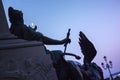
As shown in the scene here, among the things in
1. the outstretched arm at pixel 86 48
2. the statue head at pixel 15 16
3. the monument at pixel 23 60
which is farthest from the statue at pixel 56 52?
the outstretched arm at pixel 86 48

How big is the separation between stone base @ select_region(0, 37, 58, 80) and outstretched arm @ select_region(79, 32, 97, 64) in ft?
5.42

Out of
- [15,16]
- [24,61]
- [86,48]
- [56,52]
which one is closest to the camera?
[24,61]

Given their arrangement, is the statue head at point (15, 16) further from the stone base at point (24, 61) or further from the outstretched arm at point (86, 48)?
the outstretched arm at point (86, 48)

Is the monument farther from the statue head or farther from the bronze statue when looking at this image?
the statue head

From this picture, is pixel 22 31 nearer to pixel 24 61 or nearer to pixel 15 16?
pixel 15 16

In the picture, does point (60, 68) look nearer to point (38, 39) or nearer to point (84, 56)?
point (38, 39)

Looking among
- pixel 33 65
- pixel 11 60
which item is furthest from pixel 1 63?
pixel 33 65

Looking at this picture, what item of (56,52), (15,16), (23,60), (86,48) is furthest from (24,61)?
(86,48)

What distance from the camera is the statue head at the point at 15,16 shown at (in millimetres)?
5938

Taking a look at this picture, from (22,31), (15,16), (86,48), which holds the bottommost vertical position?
(86,48)

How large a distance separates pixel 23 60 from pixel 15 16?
3.89ft

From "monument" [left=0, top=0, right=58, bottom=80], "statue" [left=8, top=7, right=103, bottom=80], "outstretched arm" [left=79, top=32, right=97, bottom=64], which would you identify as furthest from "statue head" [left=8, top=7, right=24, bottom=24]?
"outstretched arm" [left=79, top=32, right=97, bottom=64]

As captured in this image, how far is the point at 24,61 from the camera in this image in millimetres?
5117

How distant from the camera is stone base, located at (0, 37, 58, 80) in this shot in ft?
16.2
